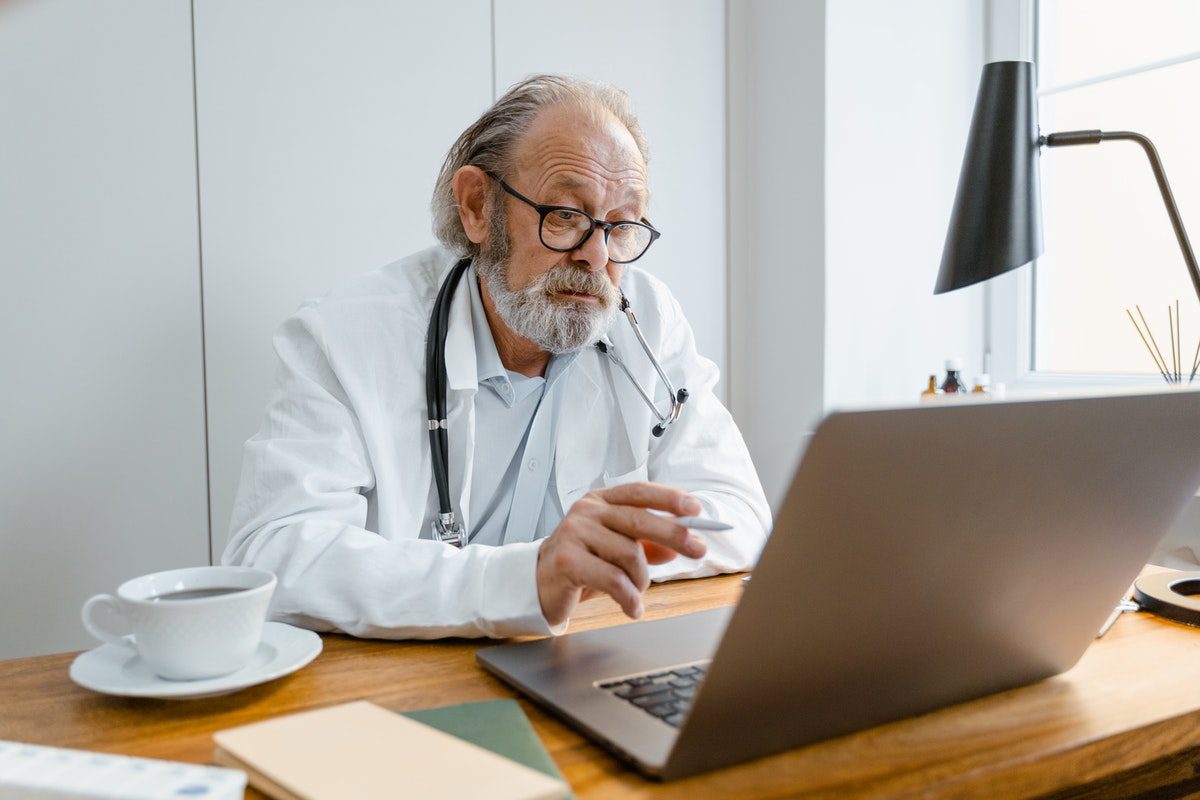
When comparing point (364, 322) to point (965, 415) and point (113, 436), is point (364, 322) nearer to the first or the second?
point (113, 436)

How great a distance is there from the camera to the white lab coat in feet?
3.01

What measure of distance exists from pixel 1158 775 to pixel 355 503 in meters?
0.88

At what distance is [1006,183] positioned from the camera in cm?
119

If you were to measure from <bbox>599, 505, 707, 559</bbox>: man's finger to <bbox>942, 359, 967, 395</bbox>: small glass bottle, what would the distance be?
1.50 metres

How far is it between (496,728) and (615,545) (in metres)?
0.21

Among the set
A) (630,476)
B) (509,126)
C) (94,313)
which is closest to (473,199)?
(509,126)

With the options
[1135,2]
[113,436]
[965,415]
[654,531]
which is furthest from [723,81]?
[965,415]

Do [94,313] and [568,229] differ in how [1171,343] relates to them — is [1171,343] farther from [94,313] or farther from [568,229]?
[94,313]

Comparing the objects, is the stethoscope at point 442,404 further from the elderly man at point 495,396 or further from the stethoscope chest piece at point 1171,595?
the stethoscope chest piece at point 1171,595

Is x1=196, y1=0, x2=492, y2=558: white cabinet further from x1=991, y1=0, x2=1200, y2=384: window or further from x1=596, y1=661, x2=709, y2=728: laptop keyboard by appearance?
x1=991, y1=0, x2=1200, y2=384: window

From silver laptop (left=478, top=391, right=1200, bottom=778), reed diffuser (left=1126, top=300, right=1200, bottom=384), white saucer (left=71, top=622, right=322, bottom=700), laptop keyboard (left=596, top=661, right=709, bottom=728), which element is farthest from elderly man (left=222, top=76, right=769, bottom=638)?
reed diffuser (left=1126, top=300, right=1200, bottom=384)

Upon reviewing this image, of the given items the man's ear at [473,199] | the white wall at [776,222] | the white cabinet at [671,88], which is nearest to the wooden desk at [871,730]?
the man's ear at [473,199]

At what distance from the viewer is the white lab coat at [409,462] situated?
3.01 ft

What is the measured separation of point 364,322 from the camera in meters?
1.33
